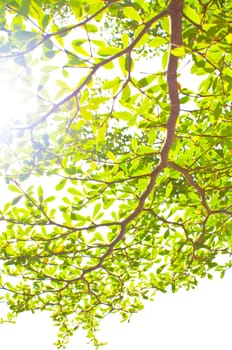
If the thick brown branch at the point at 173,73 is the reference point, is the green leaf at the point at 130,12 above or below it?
above

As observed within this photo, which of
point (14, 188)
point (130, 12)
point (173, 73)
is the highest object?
point (14, 188)

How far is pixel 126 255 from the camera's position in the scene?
4445 millimetres

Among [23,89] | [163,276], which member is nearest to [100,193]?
[23,89]

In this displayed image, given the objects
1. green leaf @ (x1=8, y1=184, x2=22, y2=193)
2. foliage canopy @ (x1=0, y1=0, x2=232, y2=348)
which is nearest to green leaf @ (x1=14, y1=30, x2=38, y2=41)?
foliage canopy @ (x1=0, y1=0, x2=232, y2=348)

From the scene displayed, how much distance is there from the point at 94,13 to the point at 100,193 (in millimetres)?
1723

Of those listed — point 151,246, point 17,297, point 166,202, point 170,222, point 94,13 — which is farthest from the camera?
point 17,297

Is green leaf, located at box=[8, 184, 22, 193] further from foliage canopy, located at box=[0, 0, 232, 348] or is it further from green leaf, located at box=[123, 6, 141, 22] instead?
green leaf, located at box=[123, 6, 141, 22]

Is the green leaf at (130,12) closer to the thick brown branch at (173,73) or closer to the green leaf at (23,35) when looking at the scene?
the thick brown branch at (173,73)

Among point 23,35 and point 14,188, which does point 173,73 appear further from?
point 14,188

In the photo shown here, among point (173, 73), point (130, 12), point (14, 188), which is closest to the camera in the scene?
point (130, 12)

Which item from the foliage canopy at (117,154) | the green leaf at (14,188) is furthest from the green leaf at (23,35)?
the green leaf at (14,188)

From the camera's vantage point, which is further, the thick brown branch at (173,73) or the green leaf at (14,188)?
the green leaf at (14,188)

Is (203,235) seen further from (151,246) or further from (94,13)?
(94,13)

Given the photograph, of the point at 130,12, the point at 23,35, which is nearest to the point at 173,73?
the point at 130,12
